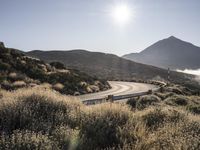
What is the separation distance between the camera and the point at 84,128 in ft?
29.4

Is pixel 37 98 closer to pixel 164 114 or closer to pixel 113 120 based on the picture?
pixel 113 120

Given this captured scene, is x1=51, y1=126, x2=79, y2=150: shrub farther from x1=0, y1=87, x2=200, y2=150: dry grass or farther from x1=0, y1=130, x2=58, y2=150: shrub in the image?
x1=0, y1=130, x2=58, y2=150: shrub

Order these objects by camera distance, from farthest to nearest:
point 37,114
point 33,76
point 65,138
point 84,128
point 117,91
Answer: point 117,91 < point 33,76 < point 37,114 < point 84,128 < point 65,138

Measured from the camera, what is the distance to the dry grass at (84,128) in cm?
715

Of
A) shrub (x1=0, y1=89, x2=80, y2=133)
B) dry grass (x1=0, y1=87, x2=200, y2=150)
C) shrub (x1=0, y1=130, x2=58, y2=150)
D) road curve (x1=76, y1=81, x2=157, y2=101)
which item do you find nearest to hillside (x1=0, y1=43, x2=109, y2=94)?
road curve (x1=76, y1=81, x2=157, y2=101)

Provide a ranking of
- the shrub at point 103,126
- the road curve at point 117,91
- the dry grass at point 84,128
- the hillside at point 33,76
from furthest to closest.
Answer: the hillside at point 33,76 < the road curve at point 117,91 < the shrub at point 103,126 < the dry grass at point 84,128

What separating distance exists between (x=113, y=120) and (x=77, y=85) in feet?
84.6

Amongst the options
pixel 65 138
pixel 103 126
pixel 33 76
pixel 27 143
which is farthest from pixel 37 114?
pixel 33 76

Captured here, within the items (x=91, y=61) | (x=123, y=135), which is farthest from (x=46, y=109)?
(x=91, y=61)

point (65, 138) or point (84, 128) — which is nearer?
point (65, 138)

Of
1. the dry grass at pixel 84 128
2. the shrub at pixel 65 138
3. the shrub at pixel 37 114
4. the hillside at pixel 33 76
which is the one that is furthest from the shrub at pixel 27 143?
the hillside at pixel 33 76

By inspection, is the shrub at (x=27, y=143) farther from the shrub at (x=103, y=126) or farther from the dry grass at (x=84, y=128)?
the shrub at (x=103, y=126)

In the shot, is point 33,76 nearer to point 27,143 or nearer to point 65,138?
point 65,138

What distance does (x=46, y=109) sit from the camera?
10141 mm
